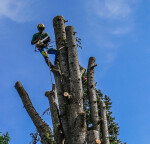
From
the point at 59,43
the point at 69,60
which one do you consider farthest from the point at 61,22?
the point at 69,60

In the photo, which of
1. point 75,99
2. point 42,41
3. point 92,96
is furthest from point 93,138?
point 42,41

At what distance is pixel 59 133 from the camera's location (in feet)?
16.5

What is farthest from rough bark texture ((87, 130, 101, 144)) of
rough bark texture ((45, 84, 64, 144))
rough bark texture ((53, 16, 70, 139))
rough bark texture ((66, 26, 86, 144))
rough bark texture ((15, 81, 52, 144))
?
rough bark texture ((15, 81, 52, 144))

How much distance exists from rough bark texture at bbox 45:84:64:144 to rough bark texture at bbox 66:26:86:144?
317 mm

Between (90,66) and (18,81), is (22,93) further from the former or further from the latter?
(90,66)

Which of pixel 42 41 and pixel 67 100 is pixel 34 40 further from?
pixel 67 100

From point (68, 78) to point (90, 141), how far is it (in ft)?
5.87

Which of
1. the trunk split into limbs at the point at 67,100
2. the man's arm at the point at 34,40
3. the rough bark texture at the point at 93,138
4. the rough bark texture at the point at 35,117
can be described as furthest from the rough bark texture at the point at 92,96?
the man's arm at the point at 34,40

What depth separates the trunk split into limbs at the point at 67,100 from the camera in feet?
15.6

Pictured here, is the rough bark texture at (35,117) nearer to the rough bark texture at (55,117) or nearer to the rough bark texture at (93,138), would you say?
the rough bark texture at (55,117)

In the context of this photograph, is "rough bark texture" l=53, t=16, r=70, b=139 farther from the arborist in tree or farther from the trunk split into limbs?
the arborist in tree

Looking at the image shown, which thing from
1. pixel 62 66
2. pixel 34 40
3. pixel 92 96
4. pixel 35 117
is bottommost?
pixel 35 117

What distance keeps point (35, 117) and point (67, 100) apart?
0.90 m

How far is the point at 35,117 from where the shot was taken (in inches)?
207
